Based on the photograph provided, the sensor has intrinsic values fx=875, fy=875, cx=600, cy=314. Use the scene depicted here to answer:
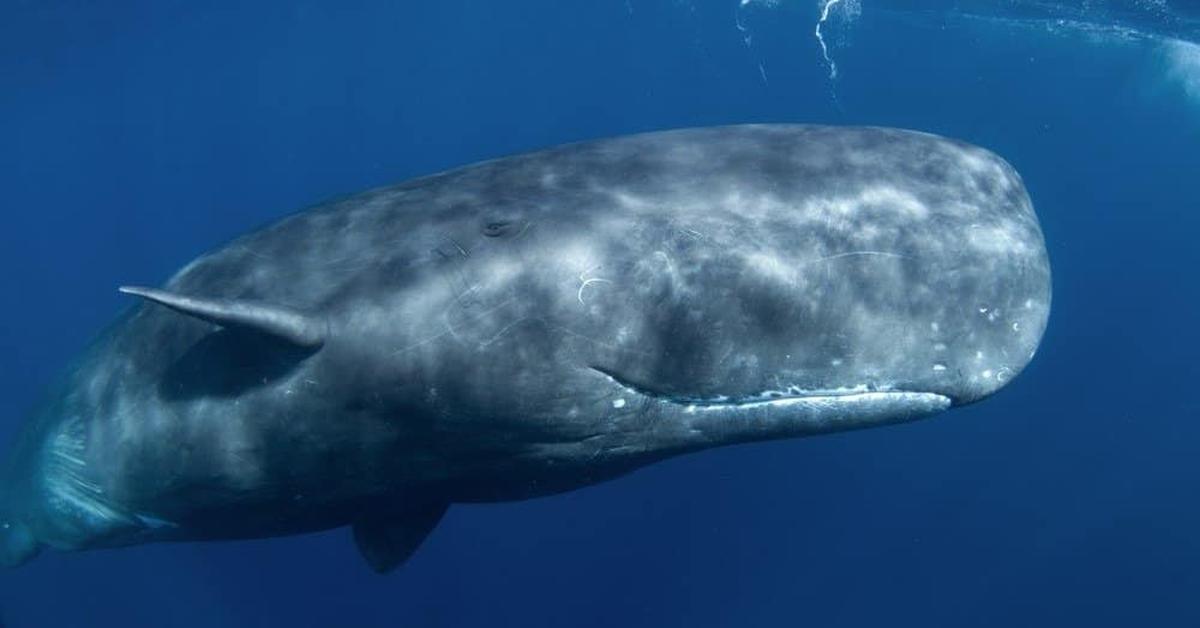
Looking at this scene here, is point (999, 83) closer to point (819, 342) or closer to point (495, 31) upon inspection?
point (495, 31)

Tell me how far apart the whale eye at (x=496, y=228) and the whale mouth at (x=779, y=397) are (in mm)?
1164

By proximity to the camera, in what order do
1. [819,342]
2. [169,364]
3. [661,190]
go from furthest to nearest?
[169,364] < [661,190] < [819,342]

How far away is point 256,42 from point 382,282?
275 ft

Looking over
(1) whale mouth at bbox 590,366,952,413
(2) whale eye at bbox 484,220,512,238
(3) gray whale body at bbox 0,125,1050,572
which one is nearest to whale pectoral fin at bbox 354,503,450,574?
(3) gray whale body at bbox 0,125,1050,572

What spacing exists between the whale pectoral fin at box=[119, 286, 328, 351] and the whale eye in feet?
4.31

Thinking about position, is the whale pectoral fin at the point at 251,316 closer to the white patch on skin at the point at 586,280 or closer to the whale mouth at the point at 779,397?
the white patch on skin at the point at 586,280

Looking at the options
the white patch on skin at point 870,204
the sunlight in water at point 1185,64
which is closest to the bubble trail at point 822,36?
the sunlight in water at point 1185,64

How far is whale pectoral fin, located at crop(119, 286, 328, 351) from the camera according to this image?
5.49m

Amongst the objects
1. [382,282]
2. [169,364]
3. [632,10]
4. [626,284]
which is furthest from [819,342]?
[632,10]

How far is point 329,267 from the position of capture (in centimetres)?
648

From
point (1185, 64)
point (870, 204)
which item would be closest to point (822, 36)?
point (1185, 64)

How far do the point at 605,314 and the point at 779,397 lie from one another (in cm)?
135

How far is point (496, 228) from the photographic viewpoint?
619 cm

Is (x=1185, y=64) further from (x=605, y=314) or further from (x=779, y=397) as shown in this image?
(x=605, y=314)
